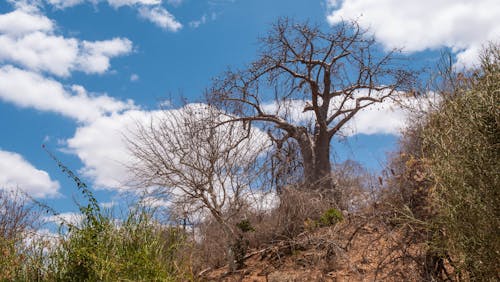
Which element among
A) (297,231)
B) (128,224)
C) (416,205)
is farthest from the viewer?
(297,231)

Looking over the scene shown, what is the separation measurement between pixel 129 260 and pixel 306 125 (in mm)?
11778

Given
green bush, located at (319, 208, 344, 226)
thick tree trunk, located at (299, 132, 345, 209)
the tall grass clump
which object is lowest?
the tall grass clump

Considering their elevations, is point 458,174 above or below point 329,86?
below

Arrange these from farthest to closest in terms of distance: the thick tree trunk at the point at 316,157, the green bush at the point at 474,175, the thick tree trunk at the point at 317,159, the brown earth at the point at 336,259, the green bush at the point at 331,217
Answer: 1. the thick tree trunk at the point at 316,157
2. the thick tree trunk at the point at 317,159
3. the green bush at the point at 331,217
4. the brown earth at the point at 336,259
5. the green bush at the point at 474,175

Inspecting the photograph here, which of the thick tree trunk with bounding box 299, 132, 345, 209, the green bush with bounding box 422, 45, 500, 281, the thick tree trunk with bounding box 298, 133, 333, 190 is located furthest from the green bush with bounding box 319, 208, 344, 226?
the green bush with bounding box 422, 45, 500, 281

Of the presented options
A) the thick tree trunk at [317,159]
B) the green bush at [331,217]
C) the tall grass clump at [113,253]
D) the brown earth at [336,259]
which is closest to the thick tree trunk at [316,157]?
the thick tree trunk at [317,159]

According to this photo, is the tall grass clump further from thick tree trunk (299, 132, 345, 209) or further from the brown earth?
thick tree trunk (299, 132, 345, 209)

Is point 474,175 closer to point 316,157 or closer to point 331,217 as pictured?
point 331,217

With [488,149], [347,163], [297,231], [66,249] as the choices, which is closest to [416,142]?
[297,231]

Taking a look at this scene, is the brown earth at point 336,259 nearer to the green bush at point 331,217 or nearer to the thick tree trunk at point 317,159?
the green bush at point 331,217

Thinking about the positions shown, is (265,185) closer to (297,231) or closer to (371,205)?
(297,231)

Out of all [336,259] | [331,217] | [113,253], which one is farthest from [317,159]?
[113,253]

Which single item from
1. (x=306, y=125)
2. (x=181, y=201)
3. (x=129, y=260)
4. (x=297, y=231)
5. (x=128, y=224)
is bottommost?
(x=129, y=260)

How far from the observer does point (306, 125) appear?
18.2 m
